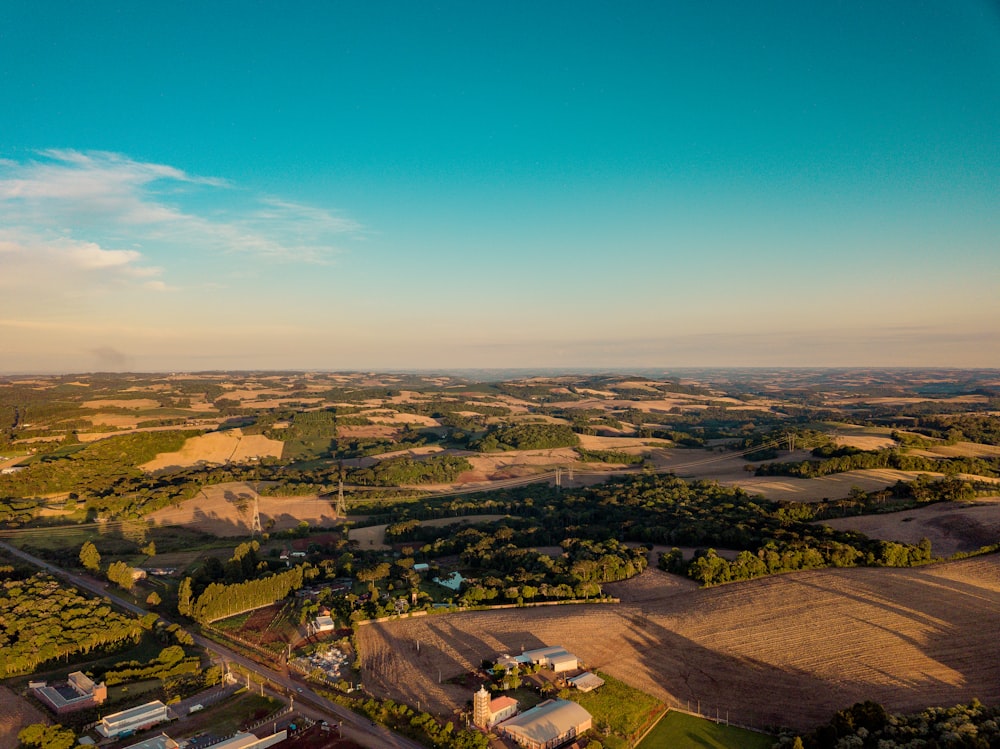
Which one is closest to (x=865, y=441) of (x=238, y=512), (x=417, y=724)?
(x=417, y=724)

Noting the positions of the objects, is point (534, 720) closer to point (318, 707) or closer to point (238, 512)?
point (318, 707)

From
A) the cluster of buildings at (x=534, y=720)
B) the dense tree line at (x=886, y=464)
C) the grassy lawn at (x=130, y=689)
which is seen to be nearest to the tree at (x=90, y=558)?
the grassy lawn at (x=130, y=689)

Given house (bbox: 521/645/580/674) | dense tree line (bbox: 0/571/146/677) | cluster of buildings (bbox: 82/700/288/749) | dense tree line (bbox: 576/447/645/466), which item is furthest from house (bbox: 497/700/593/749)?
dense tree line (bbox: 576/447/645/466)

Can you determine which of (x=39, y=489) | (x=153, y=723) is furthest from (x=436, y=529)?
(x=39, y=489)

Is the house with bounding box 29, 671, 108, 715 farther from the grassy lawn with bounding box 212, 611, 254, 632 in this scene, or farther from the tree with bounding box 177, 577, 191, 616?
the tree with bounding box 177, 577, 191, 616

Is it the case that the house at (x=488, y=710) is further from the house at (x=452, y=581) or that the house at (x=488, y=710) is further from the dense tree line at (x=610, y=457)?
the dense tree line at (x=610, y=457)
